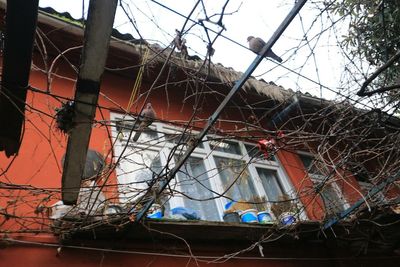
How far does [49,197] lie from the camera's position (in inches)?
123

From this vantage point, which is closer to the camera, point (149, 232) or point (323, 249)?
point (149, 232)

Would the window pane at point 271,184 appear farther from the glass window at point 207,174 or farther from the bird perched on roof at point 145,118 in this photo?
the bird perched on roof at point 145,118

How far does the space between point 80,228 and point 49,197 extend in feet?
1.39

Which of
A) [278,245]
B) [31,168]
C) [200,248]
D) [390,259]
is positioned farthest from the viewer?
[390,259]

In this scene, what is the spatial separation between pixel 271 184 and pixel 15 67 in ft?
14.3

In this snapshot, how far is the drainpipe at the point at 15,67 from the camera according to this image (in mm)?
1825

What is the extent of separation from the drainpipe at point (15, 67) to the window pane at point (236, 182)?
2993 mm

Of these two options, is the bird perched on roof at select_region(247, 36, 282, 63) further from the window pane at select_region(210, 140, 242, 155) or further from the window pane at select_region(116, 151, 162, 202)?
the window pane at select_region(210, 140, 242, 155)

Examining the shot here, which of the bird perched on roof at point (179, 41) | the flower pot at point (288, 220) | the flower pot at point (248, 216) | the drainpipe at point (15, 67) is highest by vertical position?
the bird perched on roof at point (179, 41)

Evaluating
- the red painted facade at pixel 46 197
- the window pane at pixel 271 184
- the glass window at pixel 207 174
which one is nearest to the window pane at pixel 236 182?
the glass window at pixel 207 174

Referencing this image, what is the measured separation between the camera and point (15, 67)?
207cm

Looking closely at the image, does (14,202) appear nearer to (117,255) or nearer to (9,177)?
(9,177)

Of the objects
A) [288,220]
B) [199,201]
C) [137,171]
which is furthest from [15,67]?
[288,220]

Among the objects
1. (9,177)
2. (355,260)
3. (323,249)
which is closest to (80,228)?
(9,177)
